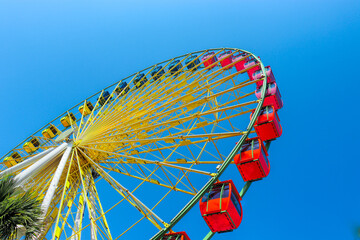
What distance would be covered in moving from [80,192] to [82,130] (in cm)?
342

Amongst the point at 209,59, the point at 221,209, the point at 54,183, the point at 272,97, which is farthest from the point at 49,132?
the point at 221,209

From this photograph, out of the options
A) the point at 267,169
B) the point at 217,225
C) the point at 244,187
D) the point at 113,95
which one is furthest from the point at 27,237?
the point at 113,95

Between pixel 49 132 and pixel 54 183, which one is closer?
pixel 54 183

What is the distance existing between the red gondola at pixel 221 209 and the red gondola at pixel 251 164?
1255 millimetres

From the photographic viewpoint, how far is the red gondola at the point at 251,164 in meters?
13.5

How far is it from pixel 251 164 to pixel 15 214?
8239 millimetres

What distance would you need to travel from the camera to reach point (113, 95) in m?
22.8

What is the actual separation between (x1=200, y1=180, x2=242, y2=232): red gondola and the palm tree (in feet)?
17.6

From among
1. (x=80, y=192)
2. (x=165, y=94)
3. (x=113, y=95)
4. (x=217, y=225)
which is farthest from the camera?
(x=113, y=95)

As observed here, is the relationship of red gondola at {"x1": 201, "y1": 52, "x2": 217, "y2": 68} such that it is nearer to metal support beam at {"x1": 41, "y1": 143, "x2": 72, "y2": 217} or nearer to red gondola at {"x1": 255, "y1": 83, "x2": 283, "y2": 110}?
red gondola at {"x1": 255, "y1": 83, "x2": 283, "y2": 110}

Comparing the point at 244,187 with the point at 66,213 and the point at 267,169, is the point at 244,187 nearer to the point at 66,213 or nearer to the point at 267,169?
the point at 267,169

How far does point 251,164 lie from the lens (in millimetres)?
13500

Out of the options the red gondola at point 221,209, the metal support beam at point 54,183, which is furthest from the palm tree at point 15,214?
the red gondola at point 221,209

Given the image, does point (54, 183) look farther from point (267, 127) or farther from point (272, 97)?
point (272, 97)
